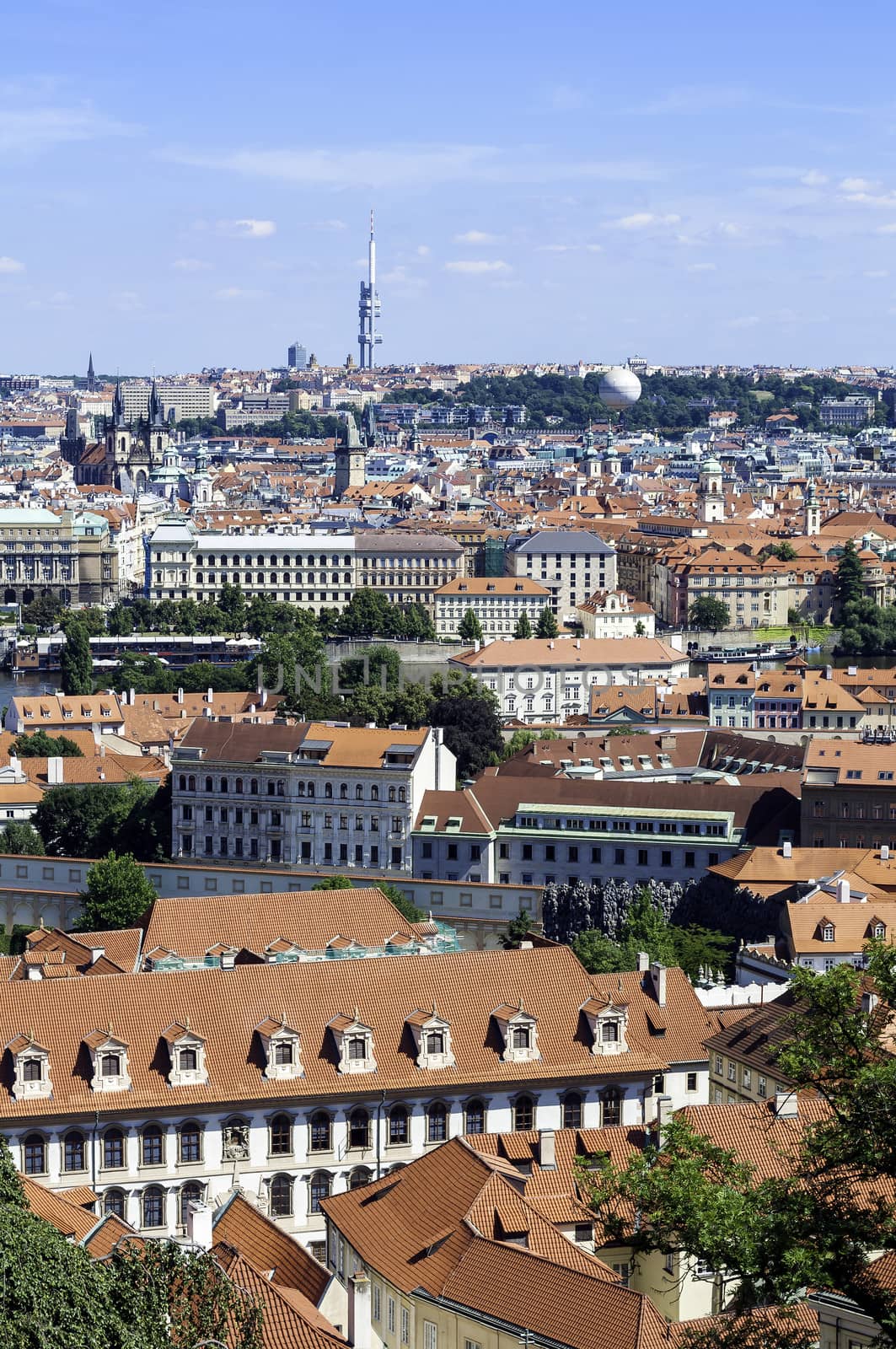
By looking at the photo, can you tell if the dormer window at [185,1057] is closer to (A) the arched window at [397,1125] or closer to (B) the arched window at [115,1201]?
(B) the arched window at [115,1201]

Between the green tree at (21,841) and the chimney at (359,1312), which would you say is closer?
the chimney at (359,1312)

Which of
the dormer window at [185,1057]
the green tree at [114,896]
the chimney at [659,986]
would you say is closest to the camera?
the dormer window at [185,1057]

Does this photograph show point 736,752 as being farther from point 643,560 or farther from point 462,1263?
point 643,560

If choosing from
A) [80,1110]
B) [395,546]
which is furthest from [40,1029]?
[395,546]

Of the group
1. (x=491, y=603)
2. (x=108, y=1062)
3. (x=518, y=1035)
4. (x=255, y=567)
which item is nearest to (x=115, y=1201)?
(x=108, y=1062)

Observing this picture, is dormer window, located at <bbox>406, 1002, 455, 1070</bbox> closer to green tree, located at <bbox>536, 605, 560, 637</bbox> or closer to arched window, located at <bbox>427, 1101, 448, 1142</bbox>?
arched window, located at <bbox>427, 1101, 448, 1142</bbox>

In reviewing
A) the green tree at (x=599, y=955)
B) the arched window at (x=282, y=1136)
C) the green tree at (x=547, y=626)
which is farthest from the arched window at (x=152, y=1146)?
the green tree at (x=547, y=626)
